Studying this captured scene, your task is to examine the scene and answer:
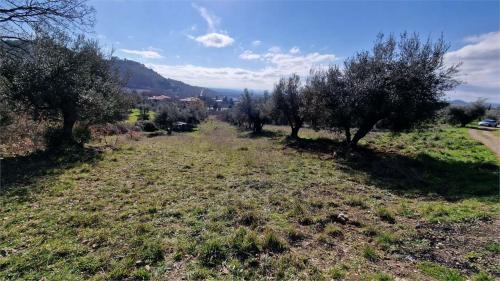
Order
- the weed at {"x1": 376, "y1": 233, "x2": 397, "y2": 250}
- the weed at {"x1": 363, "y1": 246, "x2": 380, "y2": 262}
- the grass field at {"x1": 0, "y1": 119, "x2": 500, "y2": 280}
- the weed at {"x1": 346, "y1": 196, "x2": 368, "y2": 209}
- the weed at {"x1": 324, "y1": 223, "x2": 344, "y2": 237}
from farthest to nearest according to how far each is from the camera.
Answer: the weed at {"x1": 346, "y1": 196, "x2": 368, "y2": 209}, the weed at {"x1": 324, "y1": 223, "x2": 344, "y2": 237}, the weed at {"x1": 376, "y1": 233, "x2": 397, "y2": 250}, the weed at {"x1": 363, "y1": 246, "x2": 380, "y2": 262}, the grass field at {"x1": 0, "y1": 119, "x2": 500, "y2": 280}

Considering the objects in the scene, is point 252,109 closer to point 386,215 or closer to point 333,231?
point 386,215

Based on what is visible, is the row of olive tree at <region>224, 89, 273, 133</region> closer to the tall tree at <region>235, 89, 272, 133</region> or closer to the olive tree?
the tall tree at <region>235, 89, 272, 133</region>

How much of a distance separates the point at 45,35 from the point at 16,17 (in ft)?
20.1

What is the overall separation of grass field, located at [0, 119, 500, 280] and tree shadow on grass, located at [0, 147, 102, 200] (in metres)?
0.08

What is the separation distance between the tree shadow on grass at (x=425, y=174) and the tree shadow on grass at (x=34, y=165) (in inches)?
572

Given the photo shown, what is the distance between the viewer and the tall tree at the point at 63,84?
50.3 feet

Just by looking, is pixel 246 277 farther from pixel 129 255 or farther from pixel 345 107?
pixel 345 107

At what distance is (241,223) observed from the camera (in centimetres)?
742

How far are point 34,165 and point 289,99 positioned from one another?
26.8m

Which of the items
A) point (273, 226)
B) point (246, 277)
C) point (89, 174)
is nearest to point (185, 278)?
point (246, 277)

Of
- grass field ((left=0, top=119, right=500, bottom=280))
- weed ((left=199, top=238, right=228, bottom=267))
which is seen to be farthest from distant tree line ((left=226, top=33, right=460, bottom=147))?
weed ((left=199, top=238, right=228, bottom=267))

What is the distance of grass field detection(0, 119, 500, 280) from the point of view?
543 cm

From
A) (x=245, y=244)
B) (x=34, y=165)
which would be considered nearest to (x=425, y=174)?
(x=245, y=244)

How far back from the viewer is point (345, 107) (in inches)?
793
